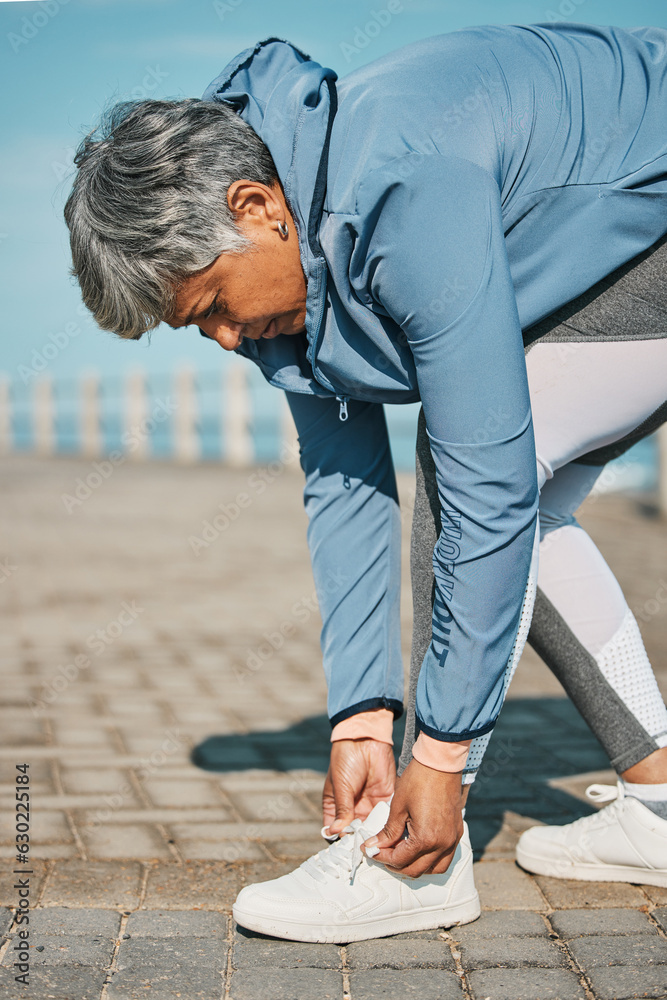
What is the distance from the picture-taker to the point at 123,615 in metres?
5.01

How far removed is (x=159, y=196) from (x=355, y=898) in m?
1.28

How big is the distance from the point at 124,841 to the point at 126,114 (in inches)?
62.3

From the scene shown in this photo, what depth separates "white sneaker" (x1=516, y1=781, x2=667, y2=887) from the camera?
2.15m

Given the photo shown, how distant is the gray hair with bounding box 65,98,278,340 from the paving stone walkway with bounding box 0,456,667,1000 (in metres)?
1.15

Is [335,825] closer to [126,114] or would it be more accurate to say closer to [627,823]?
[627,823]

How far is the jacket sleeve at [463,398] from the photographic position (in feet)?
5.05

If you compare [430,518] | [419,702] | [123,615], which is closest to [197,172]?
[430,518]

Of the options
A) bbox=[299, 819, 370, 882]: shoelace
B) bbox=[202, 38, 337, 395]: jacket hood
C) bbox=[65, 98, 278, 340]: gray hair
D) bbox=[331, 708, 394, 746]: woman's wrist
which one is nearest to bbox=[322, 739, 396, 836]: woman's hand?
bbox=[331, 708, 394, 746]: woman's wrist

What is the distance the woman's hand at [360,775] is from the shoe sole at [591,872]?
38cm

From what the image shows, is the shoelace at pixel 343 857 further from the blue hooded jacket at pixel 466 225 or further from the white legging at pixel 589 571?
the blue hooded jacket at pixel 466 225

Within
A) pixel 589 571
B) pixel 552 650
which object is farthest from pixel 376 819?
pixel 589 571

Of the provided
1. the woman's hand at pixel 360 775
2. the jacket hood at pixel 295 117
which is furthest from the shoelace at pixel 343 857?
the jacket hood at pixel 295 117

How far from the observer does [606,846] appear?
219cm

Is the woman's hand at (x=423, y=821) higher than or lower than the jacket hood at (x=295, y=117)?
lower
